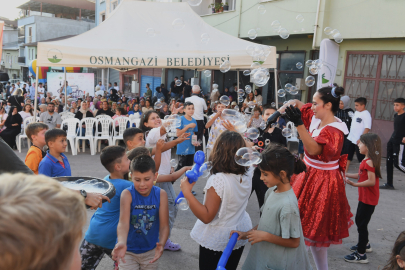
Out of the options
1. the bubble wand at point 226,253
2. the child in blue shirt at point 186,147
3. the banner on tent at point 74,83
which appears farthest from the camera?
the banner on tent at point 74,83

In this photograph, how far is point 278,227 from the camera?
1.99 metres

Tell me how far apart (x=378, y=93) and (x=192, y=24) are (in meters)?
5.52

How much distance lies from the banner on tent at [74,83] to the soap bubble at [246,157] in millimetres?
16008

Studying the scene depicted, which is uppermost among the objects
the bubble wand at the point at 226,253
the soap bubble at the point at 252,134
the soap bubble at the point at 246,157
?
the soap bubble at the point at 246,157

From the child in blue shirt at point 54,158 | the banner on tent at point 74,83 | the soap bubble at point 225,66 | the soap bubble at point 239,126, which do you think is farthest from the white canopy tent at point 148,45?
the banner on tent at point 74,83

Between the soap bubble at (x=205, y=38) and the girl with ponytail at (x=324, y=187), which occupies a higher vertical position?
the soap bubble at (x=205, y=38)

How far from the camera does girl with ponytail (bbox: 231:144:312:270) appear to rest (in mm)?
1935

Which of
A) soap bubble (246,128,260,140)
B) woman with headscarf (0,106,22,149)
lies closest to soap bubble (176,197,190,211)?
soap bubble (246,128,260,140)

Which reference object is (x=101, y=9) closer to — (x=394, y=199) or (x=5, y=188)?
(x=394, y=199)

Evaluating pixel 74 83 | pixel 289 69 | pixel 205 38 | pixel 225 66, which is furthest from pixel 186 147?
pixel 74 83

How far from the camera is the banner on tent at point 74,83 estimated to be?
1677cm

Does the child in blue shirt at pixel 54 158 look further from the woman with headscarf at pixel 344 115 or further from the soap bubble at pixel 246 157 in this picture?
the woman with headscarf at pixel 344 115

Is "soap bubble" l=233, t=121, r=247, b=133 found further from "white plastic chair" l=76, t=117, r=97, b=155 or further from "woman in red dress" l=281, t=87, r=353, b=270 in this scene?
"white plastic chair" l=76, t=117, r=97, b=155

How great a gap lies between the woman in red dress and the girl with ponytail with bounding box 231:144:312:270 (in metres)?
0.60
